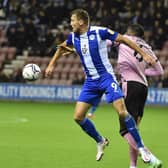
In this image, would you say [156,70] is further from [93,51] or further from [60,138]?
[60,138]

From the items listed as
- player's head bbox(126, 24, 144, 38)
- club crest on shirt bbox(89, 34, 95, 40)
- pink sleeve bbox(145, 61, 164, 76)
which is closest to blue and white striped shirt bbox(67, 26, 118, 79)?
club crest on shirt bbox(89, 34, 95, 40)

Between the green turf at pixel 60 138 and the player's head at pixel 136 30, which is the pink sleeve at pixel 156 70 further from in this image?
the green turf at pixel 60 138

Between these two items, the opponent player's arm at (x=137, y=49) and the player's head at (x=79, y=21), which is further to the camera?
the player's head at (x=79, y=21)

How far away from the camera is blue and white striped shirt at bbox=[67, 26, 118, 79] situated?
8.38 m

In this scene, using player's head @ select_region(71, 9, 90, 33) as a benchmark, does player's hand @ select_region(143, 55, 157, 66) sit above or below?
→ below

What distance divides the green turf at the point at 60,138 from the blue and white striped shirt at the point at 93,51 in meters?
1.30

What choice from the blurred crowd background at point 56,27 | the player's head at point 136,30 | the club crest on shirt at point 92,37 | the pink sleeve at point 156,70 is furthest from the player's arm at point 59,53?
the blurred crowd background at point 56,27

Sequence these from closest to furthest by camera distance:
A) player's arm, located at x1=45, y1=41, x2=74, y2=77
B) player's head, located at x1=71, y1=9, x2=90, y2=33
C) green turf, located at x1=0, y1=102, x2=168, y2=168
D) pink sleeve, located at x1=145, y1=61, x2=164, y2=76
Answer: pink sleeve, located at x1=145, y1=61, x2=164, y2=76
player's head, located at x1=71, y1=9, x2=90, y2=33
player's arm, located at x1=45, y1=41, x2=74, y2=77
green turf, located at x1=0, y1=102, x2=168, y2=168

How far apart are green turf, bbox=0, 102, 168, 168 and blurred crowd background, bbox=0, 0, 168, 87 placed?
345 centimetres

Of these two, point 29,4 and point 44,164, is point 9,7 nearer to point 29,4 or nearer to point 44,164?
point 29,4

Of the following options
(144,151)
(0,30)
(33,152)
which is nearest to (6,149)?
(33,152)

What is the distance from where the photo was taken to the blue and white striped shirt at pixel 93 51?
8.38m

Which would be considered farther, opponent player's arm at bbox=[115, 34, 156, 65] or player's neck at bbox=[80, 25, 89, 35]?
player's neck at bbox=[80, 25, 89, 35]

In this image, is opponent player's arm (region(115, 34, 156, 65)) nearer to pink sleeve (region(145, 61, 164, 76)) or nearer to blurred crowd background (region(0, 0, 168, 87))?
pink sleeve (region(145, 61, 164, 76))
